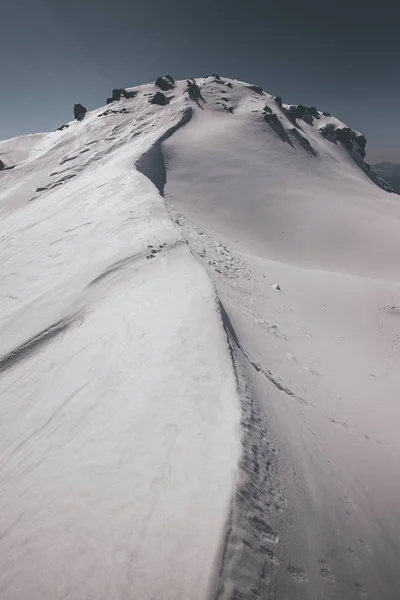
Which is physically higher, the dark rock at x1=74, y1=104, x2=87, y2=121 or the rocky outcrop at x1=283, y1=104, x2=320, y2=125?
the rocky outcrop at x1=283, y1=104, x2=320, y2=125

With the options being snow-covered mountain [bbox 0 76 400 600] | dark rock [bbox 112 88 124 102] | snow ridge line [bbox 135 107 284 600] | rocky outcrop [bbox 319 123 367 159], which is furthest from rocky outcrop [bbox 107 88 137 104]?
snow ridge line [bbox 135 107 284 600]

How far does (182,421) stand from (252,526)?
1261 millimetres

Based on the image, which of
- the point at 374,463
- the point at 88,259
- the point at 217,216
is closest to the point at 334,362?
the point at 374,463

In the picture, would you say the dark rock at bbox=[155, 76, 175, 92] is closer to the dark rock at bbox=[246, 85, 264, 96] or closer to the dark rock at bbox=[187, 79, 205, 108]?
the dark rock at bbox=[187, 79, 205, 108]

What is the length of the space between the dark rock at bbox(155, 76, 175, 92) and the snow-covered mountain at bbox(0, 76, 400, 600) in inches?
1562

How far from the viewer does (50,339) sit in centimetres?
584

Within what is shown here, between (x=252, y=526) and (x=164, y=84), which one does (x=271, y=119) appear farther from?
(x=252, y=526)

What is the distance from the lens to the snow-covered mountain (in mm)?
2566

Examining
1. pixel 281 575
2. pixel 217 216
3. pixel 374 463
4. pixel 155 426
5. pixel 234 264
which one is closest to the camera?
pixel 281 575

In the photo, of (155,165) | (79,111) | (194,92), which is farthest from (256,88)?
(155,165)

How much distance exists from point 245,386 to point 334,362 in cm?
464

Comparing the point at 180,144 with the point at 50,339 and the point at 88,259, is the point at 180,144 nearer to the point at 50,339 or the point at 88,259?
the point at 88,259

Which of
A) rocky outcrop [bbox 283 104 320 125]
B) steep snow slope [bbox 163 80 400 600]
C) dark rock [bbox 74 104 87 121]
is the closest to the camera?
steep snow slope [bbox 163 80 400 600]

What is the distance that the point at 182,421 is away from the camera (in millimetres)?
3598
